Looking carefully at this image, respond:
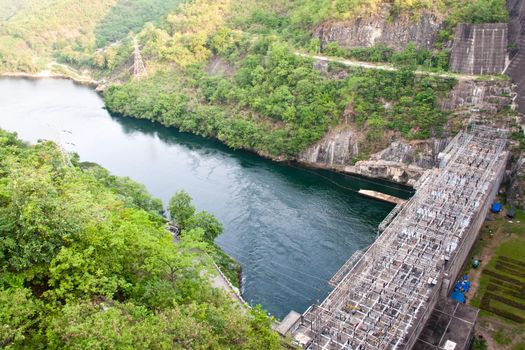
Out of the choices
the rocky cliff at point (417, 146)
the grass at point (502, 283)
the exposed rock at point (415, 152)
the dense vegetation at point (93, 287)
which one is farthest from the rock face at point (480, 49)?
the dense vegetation at point (93, 287)

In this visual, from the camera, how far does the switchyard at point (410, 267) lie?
115 feet

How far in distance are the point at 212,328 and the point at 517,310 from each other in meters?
33.1

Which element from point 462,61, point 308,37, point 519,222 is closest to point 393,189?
point 519,222

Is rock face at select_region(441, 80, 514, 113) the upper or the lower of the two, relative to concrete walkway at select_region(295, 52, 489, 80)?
lower

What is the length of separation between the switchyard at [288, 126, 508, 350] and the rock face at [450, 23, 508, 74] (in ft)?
57.7

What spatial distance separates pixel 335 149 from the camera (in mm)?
74625

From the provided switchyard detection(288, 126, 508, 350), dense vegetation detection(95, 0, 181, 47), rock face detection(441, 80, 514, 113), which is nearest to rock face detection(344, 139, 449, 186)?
rock face detection(441, 80, 514, 113)

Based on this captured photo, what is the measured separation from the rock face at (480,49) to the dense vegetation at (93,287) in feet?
195

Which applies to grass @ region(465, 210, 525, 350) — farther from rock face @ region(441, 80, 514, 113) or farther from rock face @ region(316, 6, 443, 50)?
rock face @ region(316, 6, 443, 50)

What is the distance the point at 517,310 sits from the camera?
44031 mm

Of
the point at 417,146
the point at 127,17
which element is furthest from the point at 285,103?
the point at 127,17

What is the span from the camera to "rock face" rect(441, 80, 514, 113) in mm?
67688

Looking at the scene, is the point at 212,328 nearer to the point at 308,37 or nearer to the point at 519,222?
the point at 519,222

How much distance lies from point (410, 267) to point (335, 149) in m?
35.2
